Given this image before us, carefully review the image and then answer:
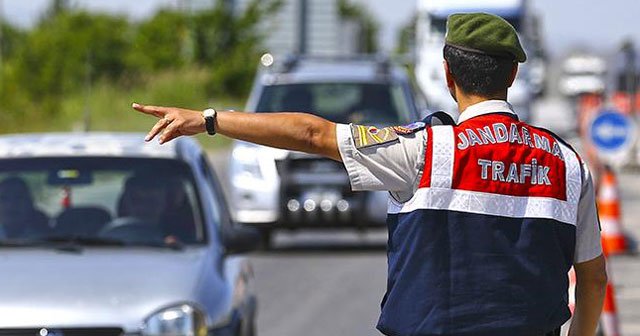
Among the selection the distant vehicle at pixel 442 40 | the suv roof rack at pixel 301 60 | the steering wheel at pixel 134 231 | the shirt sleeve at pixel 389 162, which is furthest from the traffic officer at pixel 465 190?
the distant vehicle at pixel 442 40

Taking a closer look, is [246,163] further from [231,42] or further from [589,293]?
[231,42]

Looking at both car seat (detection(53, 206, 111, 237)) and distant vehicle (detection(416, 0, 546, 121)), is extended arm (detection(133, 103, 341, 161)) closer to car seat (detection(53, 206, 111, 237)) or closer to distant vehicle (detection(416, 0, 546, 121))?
car seat (detection(53, 206, 111, 237))

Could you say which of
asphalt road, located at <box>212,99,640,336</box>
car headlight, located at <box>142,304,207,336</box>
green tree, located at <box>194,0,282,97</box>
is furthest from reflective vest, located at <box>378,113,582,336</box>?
green tree, located at <box>194,0,282,97</box>

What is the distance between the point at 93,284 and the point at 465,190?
11.1ft

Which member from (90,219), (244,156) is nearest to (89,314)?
(90,219)

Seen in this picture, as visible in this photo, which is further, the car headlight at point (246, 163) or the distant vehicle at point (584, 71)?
the distant vehicle at point (584, 71)

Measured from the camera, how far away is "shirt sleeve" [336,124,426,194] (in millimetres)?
4605

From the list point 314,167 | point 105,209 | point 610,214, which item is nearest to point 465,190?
point 105,209

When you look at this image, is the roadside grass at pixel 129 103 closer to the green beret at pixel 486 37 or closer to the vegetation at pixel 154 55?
the vegetation at pixel 154 55

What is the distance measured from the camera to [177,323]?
7523mm

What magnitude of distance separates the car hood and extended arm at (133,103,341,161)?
282 cm

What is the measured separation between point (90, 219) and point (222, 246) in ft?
2.34

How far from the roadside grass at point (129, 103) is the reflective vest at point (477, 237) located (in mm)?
25788

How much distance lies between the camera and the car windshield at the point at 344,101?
58.1 feet
